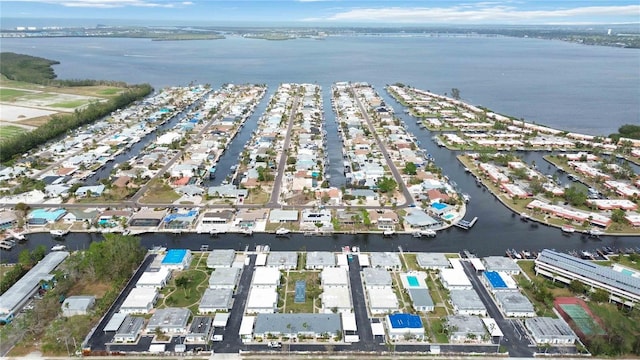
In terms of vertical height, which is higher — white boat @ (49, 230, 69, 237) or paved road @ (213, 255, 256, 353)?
white boat @ (49, 230, 69, 237)

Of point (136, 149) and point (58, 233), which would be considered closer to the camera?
point (58, 233)

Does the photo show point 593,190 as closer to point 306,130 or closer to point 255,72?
point 306,130

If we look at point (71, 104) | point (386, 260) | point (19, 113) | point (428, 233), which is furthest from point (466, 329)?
point (71, 104)

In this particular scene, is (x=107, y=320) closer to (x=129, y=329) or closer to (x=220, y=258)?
(x=129, y=329)

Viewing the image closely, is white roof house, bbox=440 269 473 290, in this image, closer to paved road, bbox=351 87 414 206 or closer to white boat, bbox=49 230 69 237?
paved road, bbox=351 87 414 206

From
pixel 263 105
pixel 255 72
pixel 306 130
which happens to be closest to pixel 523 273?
pixel 306 130

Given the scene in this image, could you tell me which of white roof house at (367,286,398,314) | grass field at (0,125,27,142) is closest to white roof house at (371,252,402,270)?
white roof house at (367,286,398,314)

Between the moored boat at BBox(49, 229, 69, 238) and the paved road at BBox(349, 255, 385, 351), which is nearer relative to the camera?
the paved road at BBox(349, 255, 385, 351)
